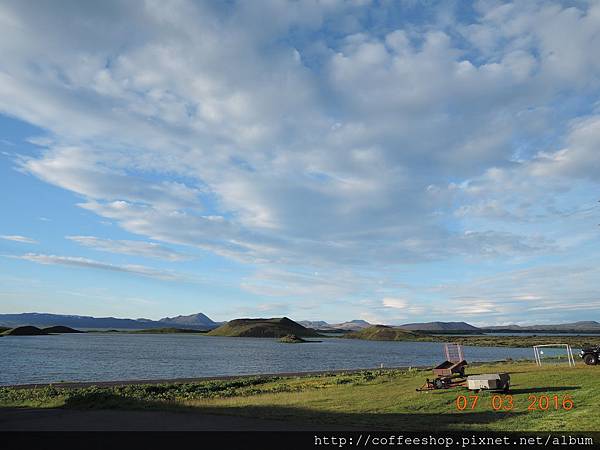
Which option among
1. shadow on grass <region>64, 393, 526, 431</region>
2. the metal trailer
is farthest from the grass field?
the metal trailer

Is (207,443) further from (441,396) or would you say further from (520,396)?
(520,396)

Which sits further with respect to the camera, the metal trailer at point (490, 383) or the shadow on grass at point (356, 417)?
the metal trailer at point (490, 383)

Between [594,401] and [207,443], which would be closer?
[207,443]

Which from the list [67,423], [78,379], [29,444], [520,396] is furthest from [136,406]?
[78,379]

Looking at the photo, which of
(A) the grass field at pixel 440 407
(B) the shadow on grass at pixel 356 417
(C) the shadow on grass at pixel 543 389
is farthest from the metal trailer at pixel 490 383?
(B) the shadow on grass at pixel 356 417

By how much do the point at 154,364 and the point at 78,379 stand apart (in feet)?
80.3

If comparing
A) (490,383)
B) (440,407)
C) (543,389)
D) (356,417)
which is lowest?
(356,417)

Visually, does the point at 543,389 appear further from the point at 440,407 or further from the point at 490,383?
the point at 440,407

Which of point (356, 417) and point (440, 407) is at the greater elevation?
point (440, 407)

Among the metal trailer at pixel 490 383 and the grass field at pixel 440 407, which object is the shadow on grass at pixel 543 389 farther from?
the metal trailer at pixel 490 383

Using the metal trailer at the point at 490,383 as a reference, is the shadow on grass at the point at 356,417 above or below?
below

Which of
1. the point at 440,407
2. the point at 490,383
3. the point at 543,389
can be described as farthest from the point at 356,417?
the point at 543,389

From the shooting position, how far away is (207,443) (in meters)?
14.9

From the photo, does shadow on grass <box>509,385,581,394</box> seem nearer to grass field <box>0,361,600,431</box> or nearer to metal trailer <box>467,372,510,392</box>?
grass field <box>0,361,600,431</box>
